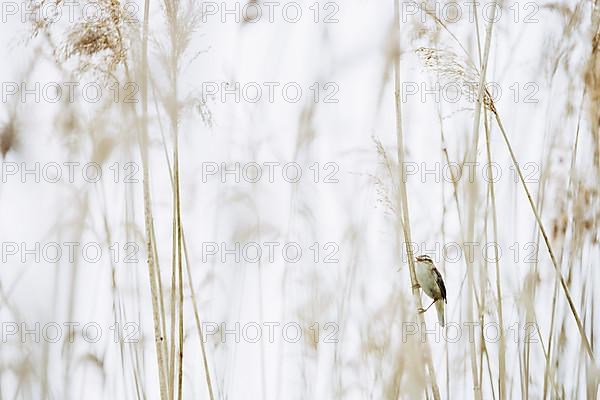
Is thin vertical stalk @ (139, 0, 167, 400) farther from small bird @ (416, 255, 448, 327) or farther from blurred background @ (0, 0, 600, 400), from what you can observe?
small bird @ (416, 255, 448, 327)

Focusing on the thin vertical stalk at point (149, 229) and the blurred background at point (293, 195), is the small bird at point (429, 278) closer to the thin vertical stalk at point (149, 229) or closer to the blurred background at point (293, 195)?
the blurred background at point (293, 195)

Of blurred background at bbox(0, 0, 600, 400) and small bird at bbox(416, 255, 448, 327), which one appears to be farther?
blurred background at bbox(0, 0, 600, 400)

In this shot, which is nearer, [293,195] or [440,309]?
[440,309]

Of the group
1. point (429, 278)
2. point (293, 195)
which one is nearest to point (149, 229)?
point (293, 195)

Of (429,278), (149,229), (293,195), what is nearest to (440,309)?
(429,278)

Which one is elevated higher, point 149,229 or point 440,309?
point 149,229

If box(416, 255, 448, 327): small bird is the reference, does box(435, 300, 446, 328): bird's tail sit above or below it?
below

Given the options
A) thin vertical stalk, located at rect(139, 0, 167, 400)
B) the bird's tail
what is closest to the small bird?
the bird's tail

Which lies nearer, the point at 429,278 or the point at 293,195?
the point at 429,278

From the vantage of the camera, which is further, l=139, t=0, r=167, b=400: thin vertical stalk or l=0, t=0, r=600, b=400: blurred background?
l=0, t=0, r=600, b=400: blurred background

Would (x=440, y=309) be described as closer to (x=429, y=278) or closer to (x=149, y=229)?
(x=429, y=278)

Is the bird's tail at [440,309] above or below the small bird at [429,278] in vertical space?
below

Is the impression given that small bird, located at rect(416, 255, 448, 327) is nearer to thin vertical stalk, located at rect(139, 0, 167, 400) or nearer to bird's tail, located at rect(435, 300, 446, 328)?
bird's tail, located at rect(435, 300, 446, 328)

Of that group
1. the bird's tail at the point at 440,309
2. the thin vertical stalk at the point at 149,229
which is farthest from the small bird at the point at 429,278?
the thin vertical stalk at the point at 149,229
